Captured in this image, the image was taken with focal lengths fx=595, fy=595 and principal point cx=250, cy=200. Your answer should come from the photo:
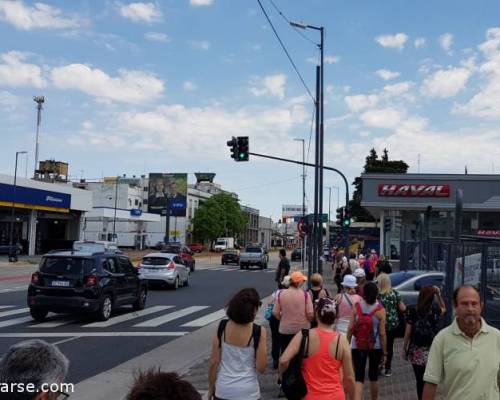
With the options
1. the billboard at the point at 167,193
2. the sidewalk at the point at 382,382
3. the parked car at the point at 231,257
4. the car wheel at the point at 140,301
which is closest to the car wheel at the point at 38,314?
the car wheel at the point at 140,301

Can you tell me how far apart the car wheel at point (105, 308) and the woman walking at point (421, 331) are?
966cm

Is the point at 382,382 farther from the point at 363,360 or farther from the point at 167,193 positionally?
the point at 167,193

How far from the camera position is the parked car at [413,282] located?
1425 cm

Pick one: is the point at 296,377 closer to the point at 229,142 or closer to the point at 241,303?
the point at 241,303

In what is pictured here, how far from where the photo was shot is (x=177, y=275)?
84.9 feet

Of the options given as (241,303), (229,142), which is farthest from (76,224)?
(241,303)

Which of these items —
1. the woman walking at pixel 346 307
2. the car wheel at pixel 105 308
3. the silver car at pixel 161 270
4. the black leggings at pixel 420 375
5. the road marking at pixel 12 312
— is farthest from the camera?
the silver car at pixel 161 270

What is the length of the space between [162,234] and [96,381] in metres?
99.4

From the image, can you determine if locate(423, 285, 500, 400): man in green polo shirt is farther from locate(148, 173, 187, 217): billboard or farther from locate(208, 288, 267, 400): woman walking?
locate(148, 173, 187, 217): billboard

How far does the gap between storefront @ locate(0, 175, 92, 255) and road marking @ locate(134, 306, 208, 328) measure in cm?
3167

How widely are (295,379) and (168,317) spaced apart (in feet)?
38.8

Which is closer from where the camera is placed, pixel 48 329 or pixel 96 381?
pixel 96 381

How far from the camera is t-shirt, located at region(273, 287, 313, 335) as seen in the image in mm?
7977

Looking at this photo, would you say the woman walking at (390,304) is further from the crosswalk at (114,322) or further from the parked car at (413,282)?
the crosswalk at (114,322)
